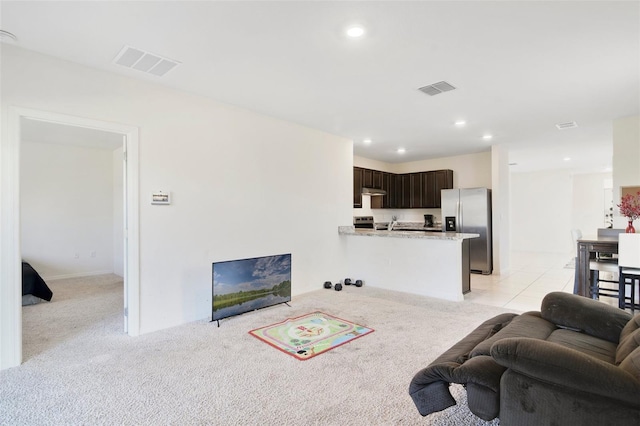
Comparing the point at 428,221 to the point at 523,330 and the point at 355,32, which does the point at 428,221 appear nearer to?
the point at 523,330

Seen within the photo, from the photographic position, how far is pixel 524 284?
5711mm

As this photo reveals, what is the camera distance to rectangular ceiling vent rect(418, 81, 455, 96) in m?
3.42

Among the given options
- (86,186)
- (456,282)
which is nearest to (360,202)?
(456,282)

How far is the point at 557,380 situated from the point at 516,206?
432 inches

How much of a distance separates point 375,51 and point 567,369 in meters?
2.49

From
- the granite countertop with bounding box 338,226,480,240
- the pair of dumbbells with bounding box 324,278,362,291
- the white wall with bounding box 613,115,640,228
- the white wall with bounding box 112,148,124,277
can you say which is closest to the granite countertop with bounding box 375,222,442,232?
the granite countertop with bounding box 338,226,480,240

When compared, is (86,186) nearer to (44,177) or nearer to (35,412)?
(44,177)

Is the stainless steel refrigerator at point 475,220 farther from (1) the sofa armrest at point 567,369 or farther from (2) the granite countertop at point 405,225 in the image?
(1) the sofa armrest at point 567,369

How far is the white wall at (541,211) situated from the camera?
32.6ft

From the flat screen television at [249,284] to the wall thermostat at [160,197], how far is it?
85 centimetres

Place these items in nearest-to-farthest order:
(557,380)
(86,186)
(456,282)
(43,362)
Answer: (557,380) < (43,362) < (456,282) < (86,186)

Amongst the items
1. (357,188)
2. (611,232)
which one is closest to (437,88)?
(611,232)

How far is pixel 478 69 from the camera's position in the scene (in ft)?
10.1

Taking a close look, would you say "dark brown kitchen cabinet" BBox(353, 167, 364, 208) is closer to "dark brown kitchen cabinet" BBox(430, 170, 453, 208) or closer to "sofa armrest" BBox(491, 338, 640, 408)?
"dark brown kitchen cabinet" BBox(430, 170, 453, 208)
